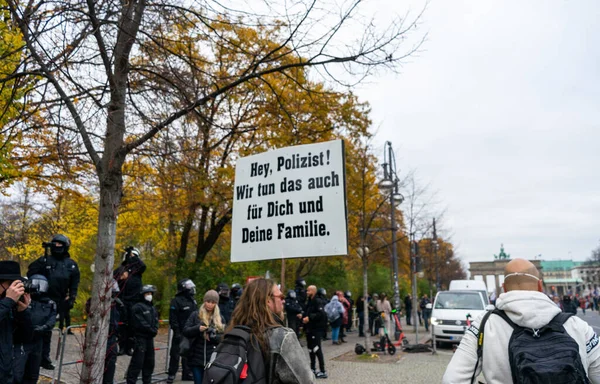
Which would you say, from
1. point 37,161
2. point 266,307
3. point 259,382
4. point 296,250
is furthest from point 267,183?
point 37,161

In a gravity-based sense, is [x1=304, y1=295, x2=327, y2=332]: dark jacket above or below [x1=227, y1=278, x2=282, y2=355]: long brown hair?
below

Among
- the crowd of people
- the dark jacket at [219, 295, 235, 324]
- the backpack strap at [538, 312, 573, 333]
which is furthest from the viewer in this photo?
the dark jacket at [219, 295, 235, 324]

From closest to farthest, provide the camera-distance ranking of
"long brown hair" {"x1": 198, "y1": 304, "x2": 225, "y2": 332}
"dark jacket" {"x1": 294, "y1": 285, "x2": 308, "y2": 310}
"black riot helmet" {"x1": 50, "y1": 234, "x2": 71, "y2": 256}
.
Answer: "long brown hair" {"x1": 198, "y1": 304, "x2": 225, "y2": 332} → "black riot helmet" {"x1": 50, "y1": 234, "x2": 71, "y2": 256} → "dark jacket" {"x1": 294, "y1": 285, "x2": 308, "y2": 310}

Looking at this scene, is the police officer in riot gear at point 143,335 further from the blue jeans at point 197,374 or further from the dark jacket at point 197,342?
the blue jeans at point 197,374

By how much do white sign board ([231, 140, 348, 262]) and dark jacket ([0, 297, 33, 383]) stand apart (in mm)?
2187

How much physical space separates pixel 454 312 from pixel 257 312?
1390 centimetres

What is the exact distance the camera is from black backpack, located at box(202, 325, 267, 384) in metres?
2.60

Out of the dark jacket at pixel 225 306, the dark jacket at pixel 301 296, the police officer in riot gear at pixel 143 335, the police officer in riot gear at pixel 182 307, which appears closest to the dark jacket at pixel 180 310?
the police officer in riot gear at pixel 182 307

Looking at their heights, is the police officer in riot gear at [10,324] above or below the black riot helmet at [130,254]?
below

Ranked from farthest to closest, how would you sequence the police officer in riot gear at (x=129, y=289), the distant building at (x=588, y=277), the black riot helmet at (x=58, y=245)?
1. the distant building at (x=588, y=277)
2. the police officer in riot gear at (x=129, y=289)
3. the black riot helmet at (x=58, y=245)

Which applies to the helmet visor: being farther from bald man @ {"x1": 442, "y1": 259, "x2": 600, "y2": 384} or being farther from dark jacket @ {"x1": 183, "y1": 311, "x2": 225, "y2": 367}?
bald man @ {"x1": 442, "y1": 259, "x2": 600, "y2": 384}

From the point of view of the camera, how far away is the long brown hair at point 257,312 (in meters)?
2.89

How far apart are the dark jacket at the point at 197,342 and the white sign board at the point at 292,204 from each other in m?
1.42

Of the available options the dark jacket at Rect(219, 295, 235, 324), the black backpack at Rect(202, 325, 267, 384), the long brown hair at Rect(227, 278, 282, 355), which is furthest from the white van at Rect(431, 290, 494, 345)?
the black backpack at Rect(202, 325, 267, 384)
